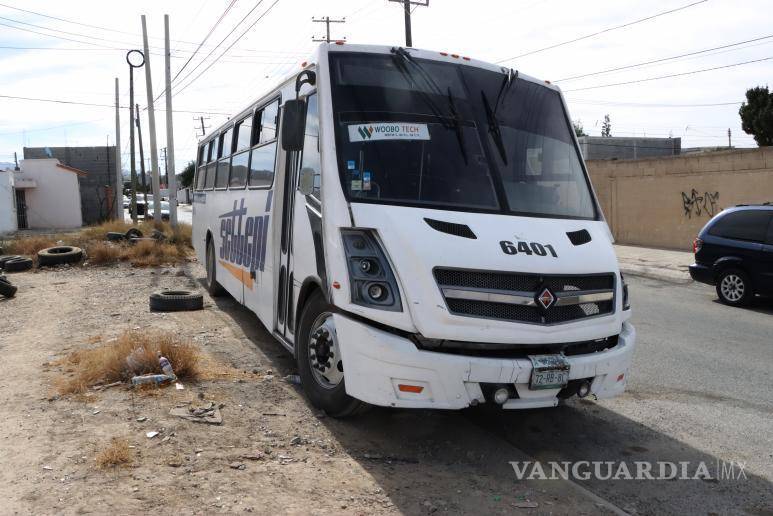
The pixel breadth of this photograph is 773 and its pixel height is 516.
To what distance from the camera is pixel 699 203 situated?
20.2m

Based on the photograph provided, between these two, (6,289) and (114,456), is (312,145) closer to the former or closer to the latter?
(114,456)

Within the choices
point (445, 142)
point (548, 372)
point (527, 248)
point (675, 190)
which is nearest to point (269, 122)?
point (445, 142)

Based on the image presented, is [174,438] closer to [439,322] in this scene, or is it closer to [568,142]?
[439,322]

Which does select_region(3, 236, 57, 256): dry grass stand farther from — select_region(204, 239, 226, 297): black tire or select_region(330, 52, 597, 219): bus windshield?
select_region(330, 52, 597, 219): bus windshield

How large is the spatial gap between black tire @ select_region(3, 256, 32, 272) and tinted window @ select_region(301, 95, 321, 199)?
13336mm

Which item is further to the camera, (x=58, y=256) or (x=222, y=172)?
(x=58, y=256)

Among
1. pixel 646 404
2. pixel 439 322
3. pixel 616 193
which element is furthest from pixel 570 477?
pixel 616 193

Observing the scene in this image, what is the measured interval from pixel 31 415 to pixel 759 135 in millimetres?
44354

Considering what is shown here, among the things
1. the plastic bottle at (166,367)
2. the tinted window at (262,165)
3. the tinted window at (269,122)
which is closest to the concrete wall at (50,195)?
the tinted window at (262,165)

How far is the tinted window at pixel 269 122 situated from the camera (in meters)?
7.16

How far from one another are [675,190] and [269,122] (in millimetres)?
16983

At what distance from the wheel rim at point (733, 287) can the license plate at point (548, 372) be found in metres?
8.61

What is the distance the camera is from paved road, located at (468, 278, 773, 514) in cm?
423

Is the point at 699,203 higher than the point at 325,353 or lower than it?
higher
